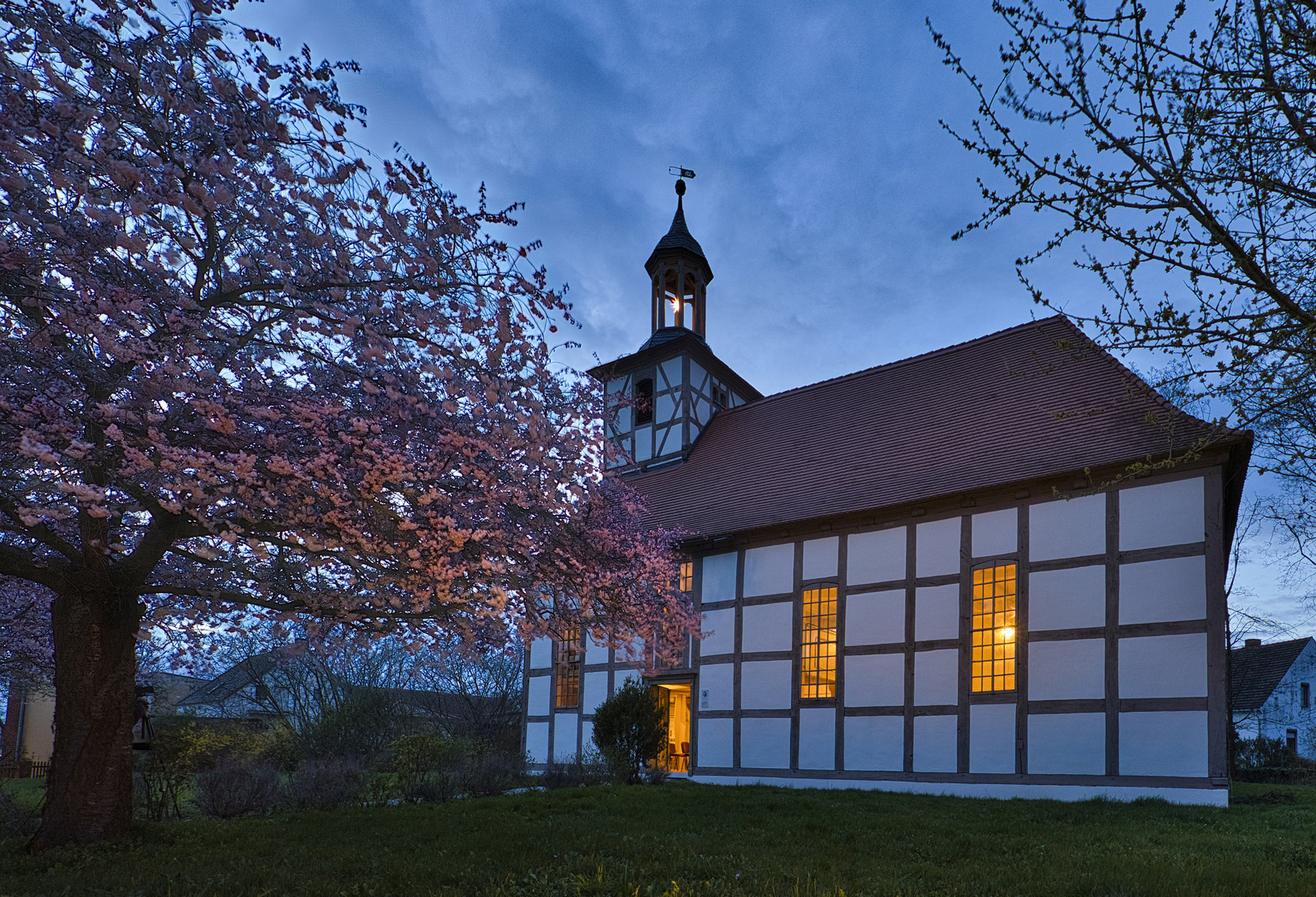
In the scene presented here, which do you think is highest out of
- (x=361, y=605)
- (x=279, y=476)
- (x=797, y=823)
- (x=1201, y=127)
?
(x=1201, y=127)

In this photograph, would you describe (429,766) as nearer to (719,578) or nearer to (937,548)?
(719,578)

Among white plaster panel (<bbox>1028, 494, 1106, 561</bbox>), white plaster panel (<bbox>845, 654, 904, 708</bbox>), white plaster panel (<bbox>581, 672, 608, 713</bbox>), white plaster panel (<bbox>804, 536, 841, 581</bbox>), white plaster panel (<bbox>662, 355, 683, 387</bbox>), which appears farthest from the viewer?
white plaster panel (<bbox>662, 355, 683, 387</bbox>)

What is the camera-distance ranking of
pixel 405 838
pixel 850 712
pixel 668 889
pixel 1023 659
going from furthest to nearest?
pixel 850 712 → pixel 1023 659 → pixel 405 838 → pixel 668 889

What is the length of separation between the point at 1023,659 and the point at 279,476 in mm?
11909

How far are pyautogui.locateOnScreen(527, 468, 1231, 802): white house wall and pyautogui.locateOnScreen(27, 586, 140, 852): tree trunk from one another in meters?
11.4

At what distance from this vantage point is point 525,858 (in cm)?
704

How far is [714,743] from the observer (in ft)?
57.4

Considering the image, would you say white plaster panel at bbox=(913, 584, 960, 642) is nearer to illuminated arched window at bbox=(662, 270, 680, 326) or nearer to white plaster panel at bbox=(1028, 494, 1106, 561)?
white plaster panel at bbox=(1028, 494, 1106, 561)

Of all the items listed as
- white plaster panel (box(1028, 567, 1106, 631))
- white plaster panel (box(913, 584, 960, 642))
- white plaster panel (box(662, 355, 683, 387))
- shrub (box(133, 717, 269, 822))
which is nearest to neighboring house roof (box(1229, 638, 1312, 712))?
white plaster panel (box(1028, 567, 1106, 631))

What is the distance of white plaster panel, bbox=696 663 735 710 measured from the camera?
1761 centimetres

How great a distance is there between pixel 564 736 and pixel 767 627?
6.15m

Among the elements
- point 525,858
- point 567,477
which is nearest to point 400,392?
point 567,477

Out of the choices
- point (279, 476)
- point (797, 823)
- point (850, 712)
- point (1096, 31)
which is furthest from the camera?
point (850, 712)

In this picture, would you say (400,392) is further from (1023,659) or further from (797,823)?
(1023,659)
